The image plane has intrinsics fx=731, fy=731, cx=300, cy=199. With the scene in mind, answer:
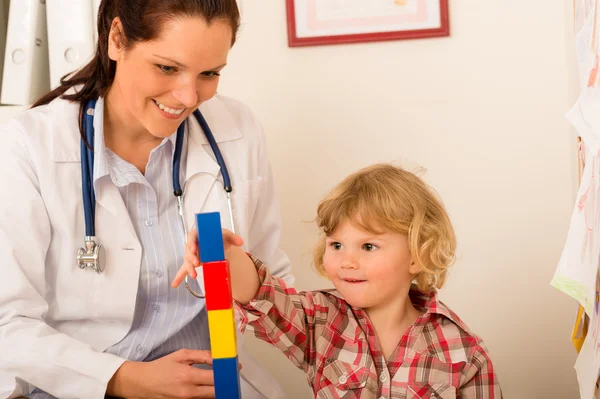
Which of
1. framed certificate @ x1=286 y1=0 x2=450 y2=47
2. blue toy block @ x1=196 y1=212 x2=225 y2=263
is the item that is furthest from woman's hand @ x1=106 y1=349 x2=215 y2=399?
framed certificate @ x1=286 y1=0 x2=450 y2=47

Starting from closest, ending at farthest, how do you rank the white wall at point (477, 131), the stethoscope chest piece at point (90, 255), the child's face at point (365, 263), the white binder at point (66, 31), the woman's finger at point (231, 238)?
the woman's finger at point (231, 238)
the child's face at point (365, 263)
the stethoscope chest piece at point (90, 255)
the white wall at point (477, 131)
the white binder at point (66, 31)

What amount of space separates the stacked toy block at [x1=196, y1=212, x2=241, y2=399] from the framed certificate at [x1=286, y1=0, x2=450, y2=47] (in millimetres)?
1010

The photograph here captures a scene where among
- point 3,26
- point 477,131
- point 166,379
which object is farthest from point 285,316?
point 3,26

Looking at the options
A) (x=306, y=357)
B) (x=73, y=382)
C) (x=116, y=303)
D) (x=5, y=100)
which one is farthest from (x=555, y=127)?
(x=5, y=100)

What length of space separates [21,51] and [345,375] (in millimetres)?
1305

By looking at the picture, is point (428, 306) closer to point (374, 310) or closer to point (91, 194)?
point (374, 310)

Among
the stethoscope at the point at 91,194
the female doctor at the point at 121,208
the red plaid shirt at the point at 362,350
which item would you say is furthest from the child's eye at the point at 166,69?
the red plaid shirt at the point at 362,350

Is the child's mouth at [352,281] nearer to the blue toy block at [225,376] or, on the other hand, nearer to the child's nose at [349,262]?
the child's nose at [349,262]

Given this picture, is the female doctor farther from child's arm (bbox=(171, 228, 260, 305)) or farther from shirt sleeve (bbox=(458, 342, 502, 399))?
shirt sleeve (bbox=(458, 342, 502, 399))

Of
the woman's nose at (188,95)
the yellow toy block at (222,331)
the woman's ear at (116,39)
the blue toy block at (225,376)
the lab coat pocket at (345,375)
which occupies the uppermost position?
the woman's ear at (116,39)

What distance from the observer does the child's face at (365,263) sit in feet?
4.30

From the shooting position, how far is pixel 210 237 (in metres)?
1.01

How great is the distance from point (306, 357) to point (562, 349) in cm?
84

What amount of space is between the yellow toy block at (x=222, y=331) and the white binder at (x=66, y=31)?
1.18 metres
